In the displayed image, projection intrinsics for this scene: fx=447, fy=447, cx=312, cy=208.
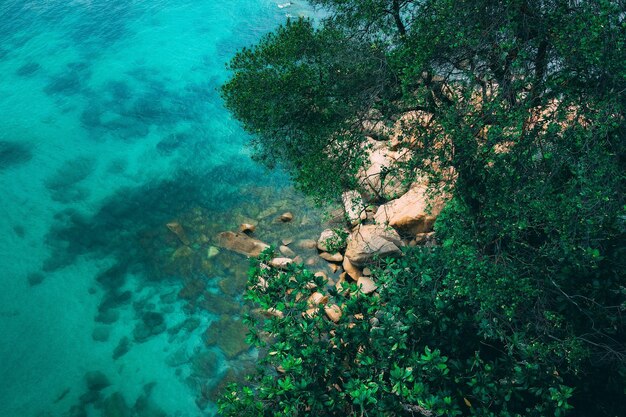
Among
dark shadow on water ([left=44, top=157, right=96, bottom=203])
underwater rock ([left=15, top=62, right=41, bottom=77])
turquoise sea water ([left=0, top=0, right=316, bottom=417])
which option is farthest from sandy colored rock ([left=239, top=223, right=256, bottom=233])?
underwater rock ([left=15, top=62, right=41, bottom=77])

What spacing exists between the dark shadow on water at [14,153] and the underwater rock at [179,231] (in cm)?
885

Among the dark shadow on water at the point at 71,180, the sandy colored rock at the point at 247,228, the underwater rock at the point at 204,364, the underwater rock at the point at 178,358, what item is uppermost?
the dark shadow on water at the point at 71,180

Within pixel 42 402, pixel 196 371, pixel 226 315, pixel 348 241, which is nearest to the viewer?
pixel 42 402

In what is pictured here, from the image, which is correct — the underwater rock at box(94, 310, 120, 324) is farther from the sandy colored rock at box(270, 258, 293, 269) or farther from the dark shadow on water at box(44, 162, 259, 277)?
the sandy colored rock at box(270, 258, 293, 269)

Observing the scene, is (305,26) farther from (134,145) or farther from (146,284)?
(134,145)

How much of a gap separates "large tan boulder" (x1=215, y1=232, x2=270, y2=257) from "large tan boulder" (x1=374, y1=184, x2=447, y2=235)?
15.6 ft

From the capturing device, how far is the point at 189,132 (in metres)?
23.6

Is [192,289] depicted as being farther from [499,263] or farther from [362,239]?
[499,263]

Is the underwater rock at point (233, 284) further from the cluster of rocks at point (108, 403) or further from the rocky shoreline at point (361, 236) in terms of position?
the cluster of rocks at point (108, 403)

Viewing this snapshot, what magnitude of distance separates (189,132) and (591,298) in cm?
1986

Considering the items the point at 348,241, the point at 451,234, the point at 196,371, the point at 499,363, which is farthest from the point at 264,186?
the point at 499,363

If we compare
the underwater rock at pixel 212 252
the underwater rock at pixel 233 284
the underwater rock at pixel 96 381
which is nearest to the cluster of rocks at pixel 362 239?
the underwater rock at pixel 212 252

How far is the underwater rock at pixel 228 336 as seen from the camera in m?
14.6

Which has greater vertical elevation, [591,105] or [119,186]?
[591,105]
